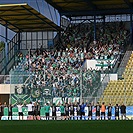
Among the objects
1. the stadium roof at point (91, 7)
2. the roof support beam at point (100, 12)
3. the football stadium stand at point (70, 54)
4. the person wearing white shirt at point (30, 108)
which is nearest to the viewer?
the person wearing white shirt at point (30, 108)

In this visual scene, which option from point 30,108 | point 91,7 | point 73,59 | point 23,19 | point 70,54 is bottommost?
point 30,108

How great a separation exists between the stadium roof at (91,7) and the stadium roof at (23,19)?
1.72 m

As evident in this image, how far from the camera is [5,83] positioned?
151 ft

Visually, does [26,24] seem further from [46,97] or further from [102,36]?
[46,97]

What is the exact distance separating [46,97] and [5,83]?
25.4 feet

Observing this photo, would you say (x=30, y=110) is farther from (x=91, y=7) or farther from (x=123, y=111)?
(x=91, y=7)

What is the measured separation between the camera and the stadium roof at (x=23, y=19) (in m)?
47.0

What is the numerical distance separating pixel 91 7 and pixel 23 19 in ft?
20.4

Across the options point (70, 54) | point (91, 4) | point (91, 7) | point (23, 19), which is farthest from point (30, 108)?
point (91, 7)

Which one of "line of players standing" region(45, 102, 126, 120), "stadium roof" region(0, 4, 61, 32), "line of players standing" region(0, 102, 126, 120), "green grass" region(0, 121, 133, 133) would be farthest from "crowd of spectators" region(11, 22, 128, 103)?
"green grass" region(0, 121, 133, 133)

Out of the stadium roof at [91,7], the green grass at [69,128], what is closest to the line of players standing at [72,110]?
the stadium roof at [91,7]

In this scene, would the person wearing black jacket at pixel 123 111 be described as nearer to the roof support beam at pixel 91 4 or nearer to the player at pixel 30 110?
the player at pixel 30 110

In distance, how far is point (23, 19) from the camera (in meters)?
51.6

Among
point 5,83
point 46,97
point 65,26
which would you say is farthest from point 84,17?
point 46,97
